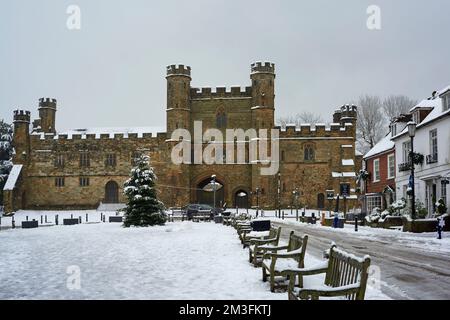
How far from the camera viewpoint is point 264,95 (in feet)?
177

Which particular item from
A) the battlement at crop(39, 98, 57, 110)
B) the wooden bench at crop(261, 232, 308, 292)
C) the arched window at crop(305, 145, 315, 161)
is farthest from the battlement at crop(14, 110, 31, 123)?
the wooden bench at crop(261, 232, 308, 292)

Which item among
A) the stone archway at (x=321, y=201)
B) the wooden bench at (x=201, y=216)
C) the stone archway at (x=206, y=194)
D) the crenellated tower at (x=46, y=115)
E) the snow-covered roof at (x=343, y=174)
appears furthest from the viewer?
the crenellated tower at (x=46, y=115)

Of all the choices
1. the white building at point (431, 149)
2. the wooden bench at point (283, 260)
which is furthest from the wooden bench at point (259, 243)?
the white building at point (431, 149)

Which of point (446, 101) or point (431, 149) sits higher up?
point (446, 101)

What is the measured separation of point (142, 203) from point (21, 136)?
3369 centimetres

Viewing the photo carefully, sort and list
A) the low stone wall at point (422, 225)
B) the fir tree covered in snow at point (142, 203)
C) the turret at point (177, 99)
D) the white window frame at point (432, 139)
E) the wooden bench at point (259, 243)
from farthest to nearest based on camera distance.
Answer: the turret at point (177, 99), the fir tree covered in snow at point (142, 203), the white window frame at point (432, 139), the low stone wall at point (422, 225), the wooden bench at point (259, 243)

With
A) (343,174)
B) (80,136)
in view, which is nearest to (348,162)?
(343,174)

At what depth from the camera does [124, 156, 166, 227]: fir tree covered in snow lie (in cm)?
2967

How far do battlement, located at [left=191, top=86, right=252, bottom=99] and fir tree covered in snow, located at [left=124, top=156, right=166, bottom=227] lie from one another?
27.1m

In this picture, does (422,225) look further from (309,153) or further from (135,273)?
(309,153)

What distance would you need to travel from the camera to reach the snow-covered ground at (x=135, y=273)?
7.92 meters

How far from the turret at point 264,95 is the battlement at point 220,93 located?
2.18 m

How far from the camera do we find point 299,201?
178 feet

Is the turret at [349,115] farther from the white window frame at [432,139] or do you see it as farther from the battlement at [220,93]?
the white window frame at [432,139]
